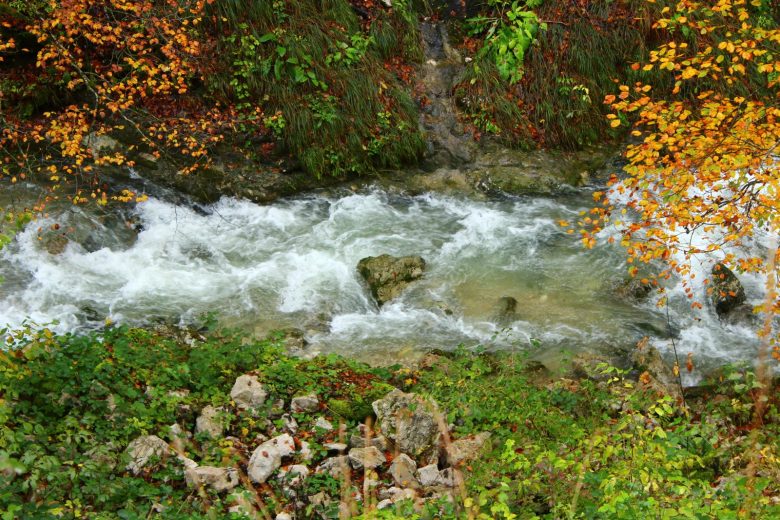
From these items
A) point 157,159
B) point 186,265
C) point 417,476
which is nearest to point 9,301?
point 186,265

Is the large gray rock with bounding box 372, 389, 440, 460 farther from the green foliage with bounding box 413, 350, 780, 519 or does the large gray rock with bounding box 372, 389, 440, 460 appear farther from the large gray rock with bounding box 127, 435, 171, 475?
the large gray rock with bounding box 127, 435, 171, 475

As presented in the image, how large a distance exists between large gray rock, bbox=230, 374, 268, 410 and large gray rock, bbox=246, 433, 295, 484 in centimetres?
53

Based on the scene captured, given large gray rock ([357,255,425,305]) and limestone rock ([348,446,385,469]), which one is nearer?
limestone rock ([348,446,385,469])

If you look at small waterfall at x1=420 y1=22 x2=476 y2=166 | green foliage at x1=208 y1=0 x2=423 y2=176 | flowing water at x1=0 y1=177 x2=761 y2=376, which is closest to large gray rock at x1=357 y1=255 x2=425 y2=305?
flowing water at x1=0 y1=177 x2=761 y2=376

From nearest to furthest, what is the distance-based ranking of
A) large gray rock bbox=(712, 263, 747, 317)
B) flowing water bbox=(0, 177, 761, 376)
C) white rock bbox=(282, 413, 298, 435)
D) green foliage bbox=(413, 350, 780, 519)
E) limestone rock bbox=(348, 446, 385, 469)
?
green foliage bbox=(413, 350, 780, 519)
limestone rock bbox=(348, 446, 385, 469)
white rock bbox=(282, 413, 298, 435)
flowing water bbox=(0, 177, 761, 376)
large gray rock bbox=(712, 263, 747, 317)

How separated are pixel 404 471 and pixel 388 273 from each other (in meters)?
4.50

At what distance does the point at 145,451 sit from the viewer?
4.37 meters

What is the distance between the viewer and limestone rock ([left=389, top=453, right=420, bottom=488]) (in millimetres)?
Result: 4465

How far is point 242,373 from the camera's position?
5.70 meters

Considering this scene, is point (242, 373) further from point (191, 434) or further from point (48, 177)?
point (48, 177)

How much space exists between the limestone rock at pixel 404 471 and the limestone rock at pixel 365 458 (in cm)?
12

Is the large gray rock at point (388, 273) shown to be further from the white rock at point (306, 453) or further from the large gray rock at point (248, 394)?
the white rock at point (306, 453)

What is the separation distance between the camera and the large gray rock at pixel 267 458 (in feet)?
14.5

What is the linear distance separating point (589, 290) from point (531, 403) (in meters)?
3.85
